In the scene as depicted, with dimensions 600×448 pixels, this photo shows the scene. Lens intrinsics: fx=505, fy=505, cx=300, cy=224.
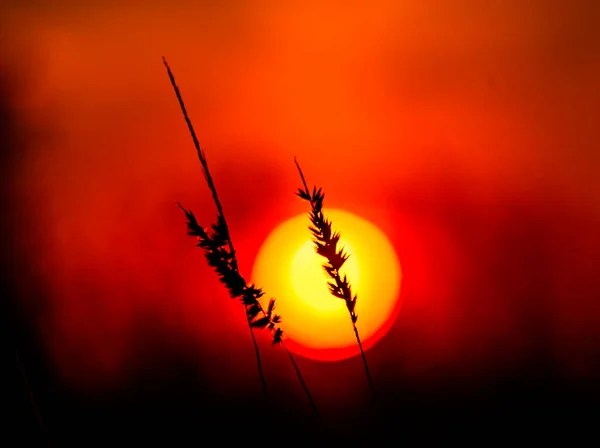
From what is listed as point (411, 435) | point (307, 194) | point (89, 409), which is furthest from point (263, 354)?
point (307, 194)

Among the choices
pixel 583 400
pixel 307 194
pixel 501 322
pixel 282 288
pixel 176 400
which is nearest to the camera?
pixel 307 194

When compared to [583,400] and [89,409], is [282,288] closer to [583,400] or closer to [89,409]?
[89,409]

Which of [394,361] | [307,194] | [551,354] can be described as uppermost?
[307,194]

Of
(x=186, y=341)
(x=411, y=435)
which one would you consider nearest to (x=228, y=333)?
(x=186, y=341)

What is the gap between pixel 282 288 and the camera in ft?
52.1

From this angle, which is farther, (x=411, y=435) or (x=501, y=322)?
(x=501, y=322)

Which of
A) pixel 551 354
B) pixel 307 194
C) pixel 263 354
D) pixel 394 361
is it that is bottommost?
pixel 551 354

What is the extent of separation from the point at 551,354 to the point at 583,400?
237cm

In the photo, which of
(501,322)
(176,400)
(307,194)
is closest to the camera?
(307,194)

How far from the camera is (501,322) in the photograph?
31.9ft

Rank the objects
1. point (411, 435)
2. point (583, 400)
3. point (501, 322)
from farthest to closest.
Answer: point (501, 322) → point (583, 400) → point (411, 435)

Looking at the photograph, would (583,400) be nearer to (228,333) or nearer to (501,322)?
(501,322)

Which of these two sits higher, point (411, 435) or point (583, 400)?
point (411, 435)

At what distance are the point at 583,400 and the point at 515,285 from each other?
427 centimetres
